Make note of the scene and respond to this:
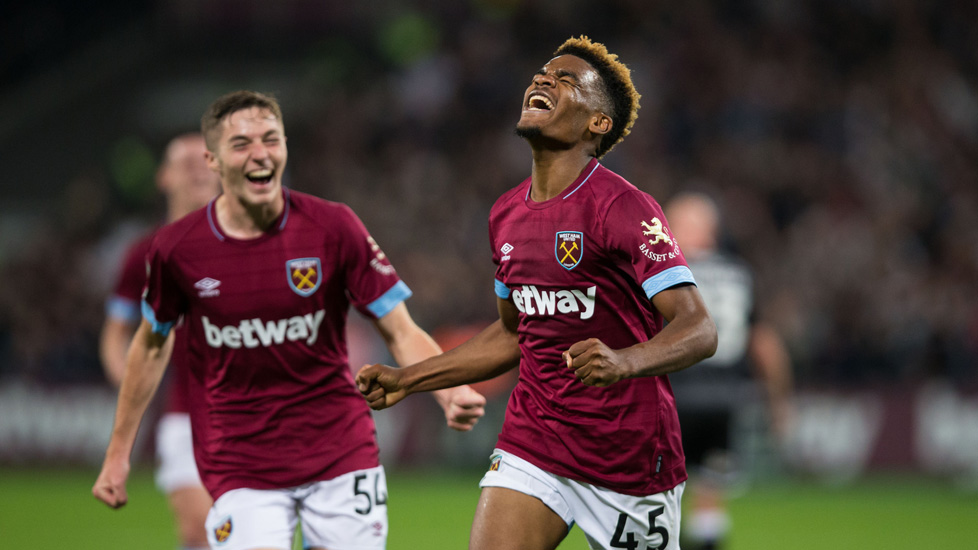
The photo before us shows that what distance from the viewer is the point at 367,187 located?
58.0 ft

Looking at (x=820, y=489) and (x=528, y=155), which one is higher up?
(x=528, y=155)

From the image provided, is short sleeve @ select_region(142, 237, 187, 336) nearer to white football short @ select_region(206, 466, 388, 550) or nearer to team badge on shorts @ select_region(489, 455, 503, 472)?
white football short @ select_region(206, 466, 388, 550)

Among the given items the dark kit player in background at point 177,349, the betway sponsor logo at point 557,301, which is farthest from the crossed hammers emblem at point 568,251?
the dark kit player in background at point 177,349

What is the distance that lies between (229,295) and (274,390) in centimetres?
43

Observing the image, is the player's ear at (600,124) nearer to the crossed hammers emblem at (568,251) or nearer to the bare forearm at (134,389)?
the crossed hammers emblem at (568,251)

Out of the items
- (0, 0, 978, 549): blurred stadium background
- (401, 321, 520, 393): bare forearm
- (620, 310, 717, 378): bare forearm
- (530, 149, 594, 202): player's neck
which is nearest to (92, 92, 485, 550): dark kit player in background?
(401, 321, 520, 393): bare forearm

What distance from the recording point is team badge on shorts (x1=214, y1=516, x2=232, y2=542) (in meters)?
4.63

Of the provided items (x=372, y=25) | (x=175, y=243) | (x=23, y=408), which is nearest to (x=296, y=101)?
(x=372, y=25)

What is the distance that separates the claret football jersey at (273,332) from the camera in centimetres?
473

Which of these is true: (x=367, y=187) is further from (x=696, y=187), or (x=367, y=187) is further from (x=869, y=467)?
(x=869, y=467)

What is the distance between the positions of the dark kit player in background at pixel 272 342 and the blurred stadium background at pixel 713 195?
5066 millimetres

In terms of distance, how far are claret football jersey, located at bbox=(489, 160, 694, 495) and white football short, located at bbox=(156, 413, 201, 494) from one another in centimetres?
239

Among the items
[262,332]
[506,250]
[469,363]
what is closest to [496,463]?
[469,363]

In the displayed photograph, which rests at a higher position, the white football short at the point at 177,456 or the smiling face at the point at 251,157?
the smiling face at the point at 251,157
